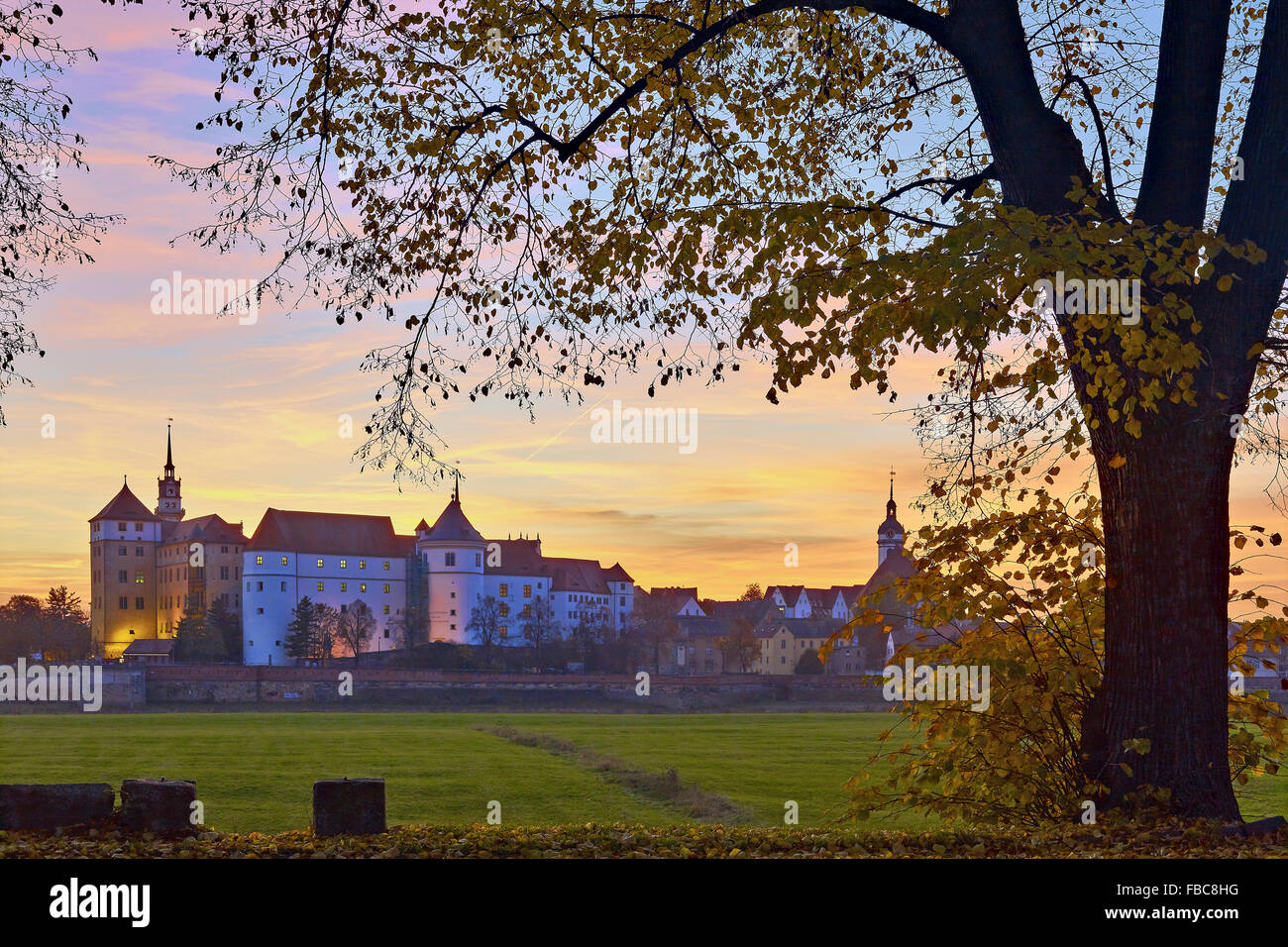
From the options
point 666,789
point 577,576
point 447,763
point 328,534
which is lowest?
point 447,763

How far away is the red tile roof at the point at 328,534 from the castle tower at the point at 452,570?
3.52 metres

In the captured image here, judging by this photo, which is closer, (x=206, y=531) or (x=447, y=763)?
(x=447, y=763)

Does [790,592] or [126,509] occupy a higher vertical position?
[126,509]

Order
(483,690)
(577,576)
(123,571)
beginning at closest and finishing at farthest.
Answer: (483,690) → (123,571) → (577,576)

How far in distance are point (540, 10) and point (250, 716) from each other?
6507 cm

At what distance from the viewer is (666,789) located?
31500mm

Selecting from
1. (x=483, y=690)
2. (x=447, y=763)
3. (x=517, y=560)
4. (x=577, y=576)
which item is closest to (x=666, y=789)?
(x=447, y=763)

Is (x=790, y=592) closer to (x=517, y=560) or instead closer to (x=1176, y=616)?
(x=517, y=560)

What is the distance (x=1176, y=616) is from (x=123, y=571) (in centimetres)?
12912

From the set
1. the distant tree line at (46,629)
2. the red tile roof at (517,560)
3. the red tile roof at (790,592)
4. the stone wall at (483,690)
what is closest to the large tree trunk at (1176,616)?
the stone wall at (483,690)

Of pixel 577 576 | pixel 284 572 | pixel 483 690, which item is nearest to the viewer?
pixel 483 690

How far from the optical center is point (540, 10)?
11195 millimetres

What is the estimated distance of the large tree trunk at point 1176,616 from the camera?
9.52 metres
